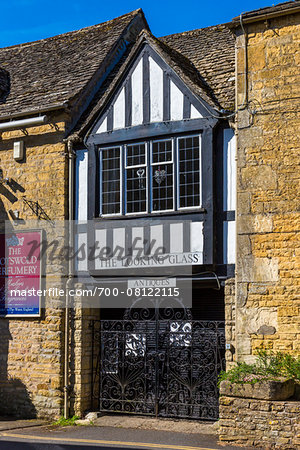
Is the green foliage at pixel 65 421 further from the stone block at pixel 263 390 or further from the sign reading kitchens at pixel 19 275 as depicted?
the stone block at pixel 263 390

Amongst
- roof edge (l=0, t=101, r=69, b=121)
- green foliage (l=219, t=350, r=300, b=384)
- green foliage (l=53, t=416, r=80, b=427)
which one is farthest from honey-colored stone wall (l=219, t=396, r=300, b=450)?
roof edge (l=0, t=101, r=69, b=121)

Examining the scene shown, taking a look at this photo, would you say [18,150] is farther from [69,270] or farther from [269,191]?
[269,191]

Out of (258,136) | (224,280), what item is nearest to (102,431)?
(224,280)

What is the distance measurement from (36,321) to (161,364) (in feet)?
8.78

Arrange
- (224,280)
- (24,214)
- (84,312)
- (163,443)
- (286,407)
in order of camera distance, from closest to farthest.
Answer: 1. (286,407)
2. (163,443)
3. (224,280)
4. (84,312)
5. (24,214)

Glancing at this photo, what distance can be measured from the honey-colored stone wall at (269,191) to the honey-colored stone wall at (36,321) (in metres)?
3.86

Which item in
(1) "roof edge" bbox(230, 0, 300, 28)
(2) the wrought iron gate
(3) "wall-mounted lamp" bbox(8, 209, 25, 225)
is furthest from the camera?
(3) "wall-mounted lamp" bbox(8, 209, 25, 225)

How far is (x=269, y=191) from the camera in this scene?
10.6 m

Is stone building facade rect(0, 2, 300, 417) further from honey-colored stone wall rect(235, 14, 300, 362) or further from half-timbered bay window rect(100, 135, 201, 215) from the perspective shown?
half-timbered bay window rect(100, 135, 201, 215)

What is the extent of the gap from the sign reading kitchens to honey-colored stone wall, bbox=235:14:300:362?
4.41m

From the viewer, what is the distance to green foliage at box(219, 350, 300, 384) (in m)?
9.53

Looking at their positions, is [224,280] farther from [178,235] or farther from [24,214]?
[24,214]

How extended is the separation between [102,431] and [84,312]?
2434 mm

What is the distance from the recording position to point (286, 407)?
8.97 m
